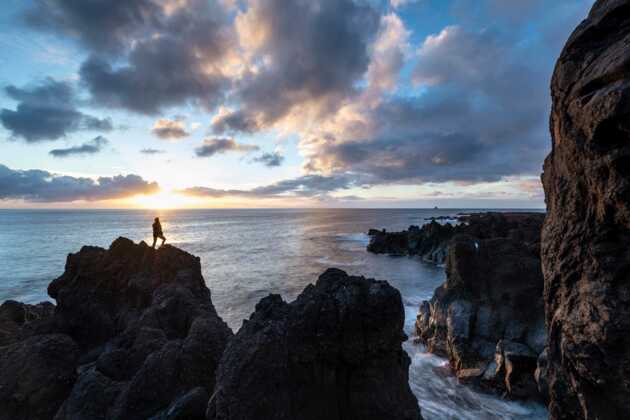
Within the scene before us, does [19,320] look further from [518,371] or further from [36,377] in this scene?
[518,371]

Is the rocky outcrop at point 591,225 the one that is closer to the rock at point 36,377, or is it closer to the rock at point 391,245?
the rock at point 36,377

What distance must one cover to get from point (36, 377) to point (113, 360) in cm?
193

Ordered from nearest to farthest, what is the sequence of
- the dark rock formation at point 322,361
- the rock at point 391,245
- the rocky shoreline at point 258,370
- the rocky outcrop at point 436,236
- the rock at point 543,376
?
the dark rock formation at point 322,361
the rocky shoreline at point 258,370
the rock at point 543,376
the rocky outcrop at point 436,236
the rock at point 391,245

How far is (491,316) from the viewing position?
16.1 metres

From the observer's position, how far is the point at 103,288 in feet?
60.6

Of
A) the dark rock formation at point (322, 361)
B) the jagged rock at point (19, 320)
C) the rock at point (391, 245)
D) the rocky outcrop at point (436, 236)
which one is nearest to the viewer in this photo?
the dark rock formation at point (322, 361)

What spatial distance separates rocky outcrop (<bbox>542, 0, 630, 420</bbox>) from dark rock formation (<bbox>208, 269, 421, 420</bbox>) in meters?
3.34

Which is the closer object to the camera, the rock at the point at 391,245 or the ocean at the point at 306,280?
the ocean at the point at 306,280

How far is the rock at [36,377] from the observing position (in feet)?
29.4

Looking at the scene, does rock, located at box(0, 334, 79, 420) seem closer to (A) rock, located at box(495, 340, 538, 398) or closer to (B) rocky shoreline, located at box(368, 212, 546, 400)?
(B) rocky shoreline, located at box(368, 212, 546, 400)

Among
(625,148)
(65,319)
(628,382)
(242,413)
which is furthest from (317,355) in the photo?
(65,319)

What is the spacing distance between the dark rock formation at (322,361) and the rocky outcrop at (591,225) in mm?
3342

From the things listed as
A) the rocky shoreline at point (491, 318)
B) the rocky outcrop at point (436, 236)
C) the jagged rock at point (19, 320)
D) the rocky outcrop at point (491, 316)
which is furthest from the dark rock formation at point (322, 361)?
the rocky outcrop at point (436, 236)

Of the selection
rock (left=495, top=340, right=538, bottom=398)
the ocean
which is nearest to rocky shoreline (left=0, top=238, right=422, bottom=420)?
the ocean
